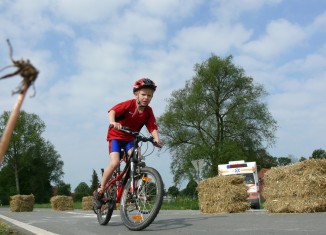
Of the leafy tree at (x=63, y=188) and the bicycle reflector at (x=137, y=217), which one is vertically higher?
the leafy tree at (x=63, y=188)

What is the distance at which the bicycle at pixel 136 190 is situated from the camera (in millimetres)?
5816

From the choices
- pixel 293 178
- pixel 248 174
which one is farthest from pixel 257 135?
pixel 293 178

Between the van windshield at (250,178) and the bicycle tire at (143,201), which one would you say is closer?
the bicycle tire at (143,201)

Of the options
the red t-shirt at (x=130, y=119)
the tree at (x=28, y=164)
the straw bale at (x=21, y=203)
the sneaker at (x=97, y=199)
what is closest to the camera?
the red t-shirt at (x=130, y=119)

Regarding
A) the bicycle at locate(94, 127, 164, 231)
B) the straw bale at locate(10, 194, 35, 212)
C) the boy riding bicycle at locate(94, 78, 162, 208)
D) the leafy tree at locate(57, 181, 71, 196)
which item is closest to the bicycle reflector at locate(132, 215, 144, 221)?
the bicycle at locate(94, 127, 164, 231)

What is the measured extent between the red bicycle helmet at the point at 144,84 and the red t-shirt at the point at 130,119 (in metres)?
0.30

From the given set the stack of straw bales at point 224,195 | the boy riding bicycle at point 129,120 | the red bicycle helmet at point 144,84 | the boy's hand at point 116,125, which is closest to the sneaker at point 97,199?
the boy riding bicycle at point 129,120

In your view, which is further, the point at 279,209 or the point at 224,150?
the point at 224,150

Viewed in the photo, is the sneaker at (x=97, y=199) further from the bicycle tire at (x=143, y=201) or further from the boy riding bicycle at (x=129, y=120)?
the bicycle tire at (x=143, y=201)

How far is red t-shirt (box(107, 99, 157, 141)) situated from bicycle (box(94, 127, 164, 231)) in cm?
27

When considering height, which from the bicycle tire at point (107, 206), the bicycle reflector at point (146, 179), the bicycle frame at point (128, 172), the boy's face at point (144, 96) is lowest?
the bicycle tire at point (107, 206)

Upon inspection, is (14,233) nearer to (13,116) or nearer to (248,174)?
(13,116)

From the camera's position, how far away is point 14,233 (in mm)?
6160

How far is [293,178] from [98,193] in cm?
433
